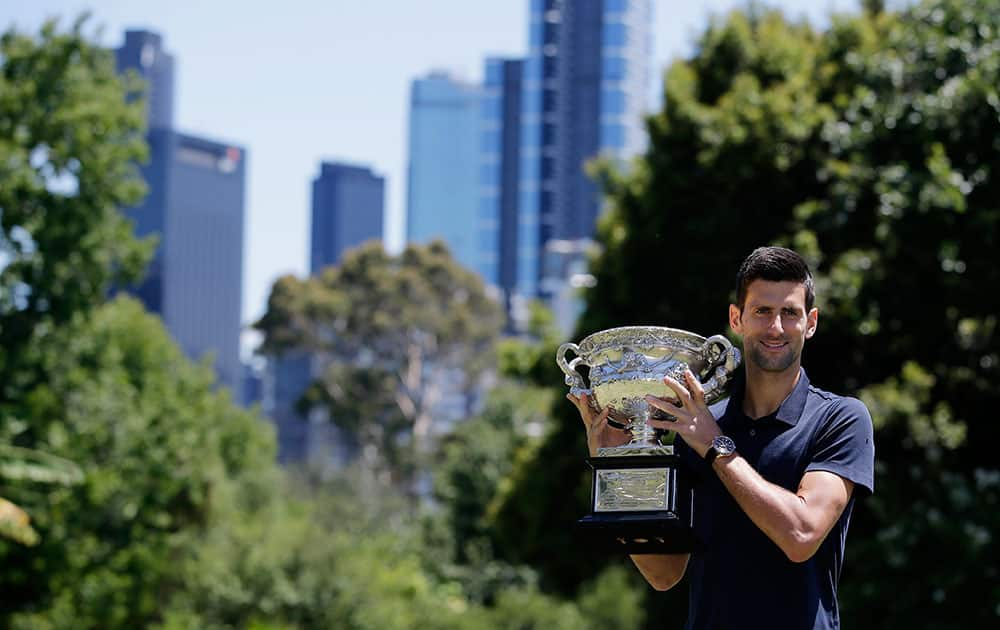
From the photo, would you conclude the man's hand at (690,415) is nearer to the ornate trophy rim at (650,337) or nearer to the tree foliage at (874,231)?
the ornate trophy rim at (650,337)

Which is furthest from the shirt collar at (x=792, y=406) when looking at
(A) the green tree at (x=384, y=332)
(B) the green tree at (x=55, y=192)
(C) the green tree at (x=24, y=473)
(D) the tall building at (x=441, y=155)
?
(D) the tall building at (x=441, y=155)

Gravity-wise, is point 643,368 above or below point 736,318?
below

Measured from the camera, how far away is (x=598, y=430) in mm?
3928

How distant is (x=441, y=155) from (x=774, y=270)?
18732cm

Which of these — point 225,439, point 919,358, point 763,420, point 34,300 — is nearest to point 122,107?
point 34,300

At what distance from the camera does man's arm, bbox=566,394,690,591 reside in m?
3.89

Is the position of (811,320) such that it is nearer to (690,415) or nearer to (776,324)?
(776,324)

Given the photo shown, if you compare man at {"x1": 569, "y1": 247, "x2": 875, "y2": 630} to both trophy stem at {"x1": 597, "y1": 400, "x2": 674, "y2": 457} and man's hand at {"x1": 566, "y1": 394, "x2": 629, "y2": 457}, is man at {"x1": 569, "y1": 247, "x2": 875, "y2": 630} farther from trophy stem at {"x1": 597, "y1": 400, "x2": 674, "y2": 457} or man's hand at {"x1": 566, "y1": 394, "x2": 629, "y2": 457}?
man's hand at {"x1": 566, "y1": 394, "x2": 629, "y2": 457}

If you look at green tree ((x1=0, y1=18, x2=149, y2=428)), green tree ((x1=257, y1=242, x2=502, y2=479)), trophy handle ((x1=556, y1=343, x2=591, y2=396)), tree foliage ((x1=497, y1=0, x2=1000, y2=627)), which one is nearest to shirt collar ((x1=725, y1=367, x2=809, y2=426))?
trophy handle ((x1=556, y1=343, x2=591, y2=396))

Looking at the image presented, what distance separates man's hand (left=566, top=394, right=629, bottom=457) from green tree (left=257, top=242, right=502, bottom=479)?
187ft

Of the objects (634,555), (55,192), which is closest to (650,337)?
(634,555)

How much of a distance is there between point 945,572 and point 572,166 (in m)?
129

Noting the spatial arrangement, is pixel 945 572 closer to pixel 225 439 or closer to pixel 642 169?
pixel 642 169

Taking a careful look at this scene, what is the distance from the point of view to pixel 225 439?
150 ft
